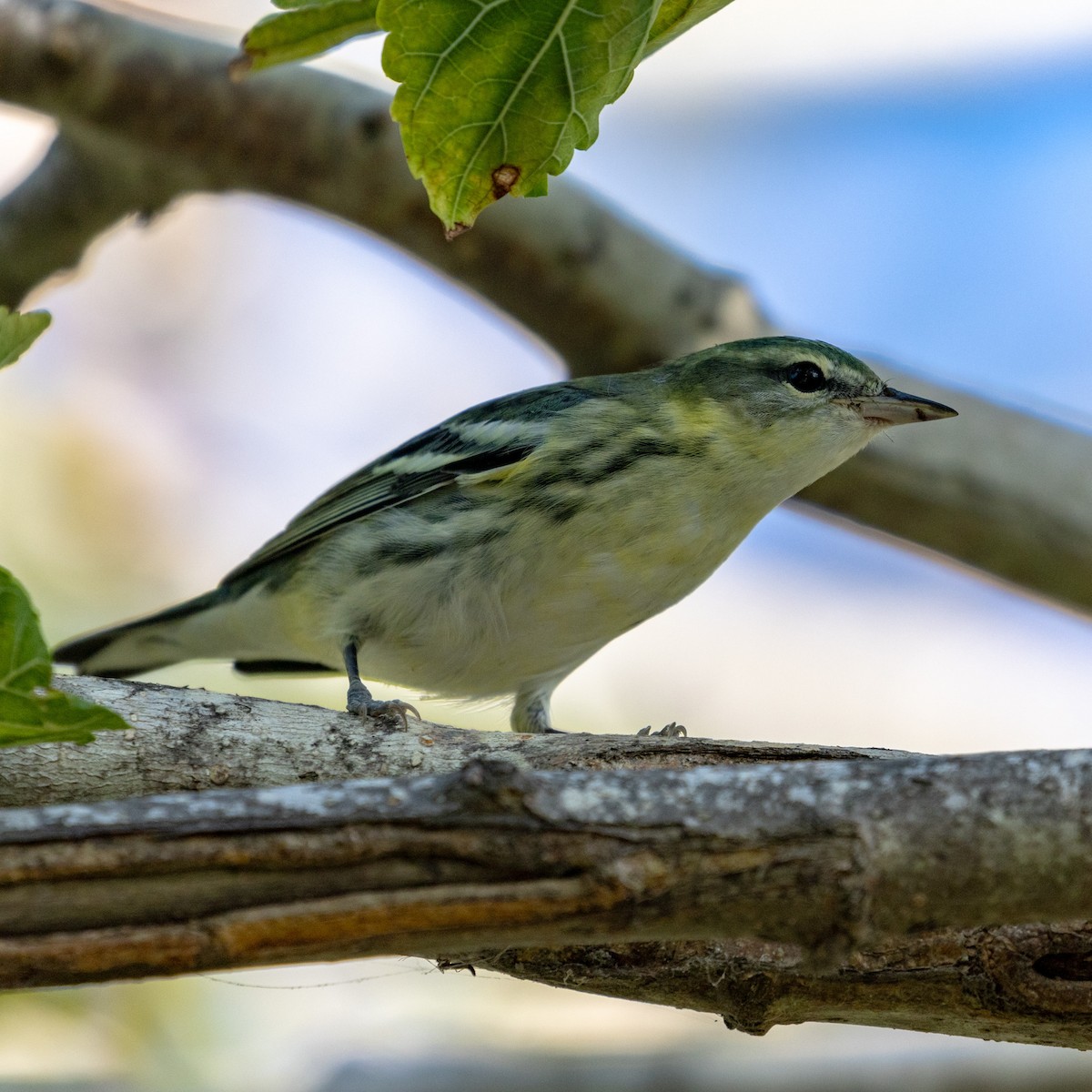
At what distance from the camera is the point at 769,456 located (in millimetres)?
4539

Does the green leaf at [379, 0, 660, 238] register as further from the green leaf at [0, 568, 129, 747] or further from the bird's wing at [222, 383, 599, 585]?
the bird's wing at [222, 383, 599, 585]

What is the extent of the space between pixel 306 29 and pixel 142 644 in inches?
121

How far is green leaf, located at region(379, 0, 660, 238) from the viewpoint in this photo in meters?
2.10

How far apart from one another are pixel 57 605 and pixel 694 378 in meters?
4.61

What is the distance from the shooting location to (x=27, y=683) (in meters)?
1.95

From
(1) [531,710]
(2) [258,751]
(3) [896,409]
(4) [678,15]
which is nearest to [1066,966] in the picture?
(2) [258,751]

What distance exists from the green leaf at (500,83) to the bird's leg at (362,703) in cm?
143

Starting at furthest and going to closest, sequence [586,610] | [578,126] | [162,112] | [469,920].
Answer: [162,112] → [586,610] → [578,126] → [469,920]

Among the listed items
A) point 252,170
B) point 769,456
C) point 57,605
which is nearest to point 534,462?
point 769,456

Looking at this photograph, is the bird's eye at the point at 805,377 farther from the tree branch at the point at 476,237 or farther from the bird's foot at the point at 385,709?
the bird's foot at the point at 385,709

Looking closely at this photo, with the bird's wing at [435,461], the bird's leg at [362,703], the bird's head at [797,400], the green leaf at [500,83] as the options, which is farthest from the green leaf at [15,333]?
the bird's head at [797,400]

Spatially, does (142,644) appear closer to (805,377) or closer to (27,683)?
(805,377)

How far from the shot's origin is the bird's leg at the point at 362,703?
3.85m

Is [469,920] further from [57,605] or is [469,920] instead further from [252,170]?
[57,605]
